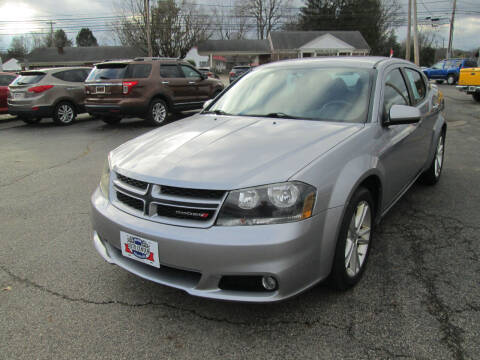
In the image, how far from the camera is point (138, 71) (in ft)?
34.2

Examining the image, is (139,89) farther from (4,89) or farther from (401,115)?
(401,115)

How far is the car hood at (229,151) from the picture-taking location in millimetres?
2301

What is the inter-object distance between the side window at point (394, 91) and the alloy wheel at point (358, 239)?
901mm

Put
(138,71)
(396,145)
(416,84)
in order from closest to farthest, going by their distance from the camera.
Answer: (396,145) → (416,84) → (138,71)

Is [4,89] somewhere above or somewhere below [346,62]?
below

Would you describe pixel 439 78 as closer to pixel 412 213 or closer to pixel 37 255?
pixel 412 213

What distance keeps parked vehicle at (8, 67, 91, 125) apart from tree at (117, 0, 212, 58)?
139 ft

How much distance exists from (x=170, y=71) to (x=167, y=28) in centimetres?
4568

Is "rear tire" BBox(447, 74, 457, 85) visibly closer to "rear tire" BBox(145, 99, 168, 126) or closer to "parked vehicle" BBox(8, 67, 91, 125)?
"rear tire" BBox(145, 99, 168, 126)

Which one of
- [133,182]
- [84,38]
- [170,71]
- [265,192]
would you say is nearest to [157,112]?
[170,71]

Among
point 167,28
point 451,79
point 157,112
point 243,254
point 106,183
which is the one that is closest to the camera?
point 243,254

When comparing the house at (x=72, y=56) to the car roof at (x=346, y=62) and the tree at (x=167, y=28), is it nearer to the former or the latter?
the tree at (x=167, y=28)

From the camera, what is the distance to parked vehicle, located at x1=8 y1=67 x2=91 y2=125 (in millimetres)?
11203

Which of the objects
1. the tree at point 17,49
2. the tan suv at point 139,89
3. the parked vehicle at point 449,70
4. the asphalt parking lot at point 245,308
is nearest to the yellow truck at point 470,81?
the tan suv at point 139,89
